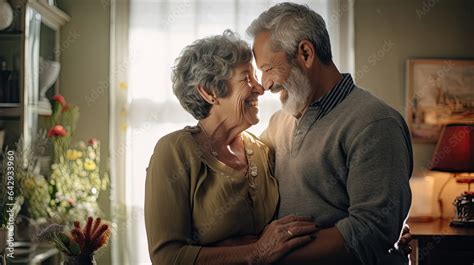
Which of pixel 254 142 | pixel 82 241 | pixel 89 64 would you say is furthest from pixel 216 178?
pixel 89 64

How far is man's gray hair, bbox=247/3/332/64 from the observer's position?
5.54 feet

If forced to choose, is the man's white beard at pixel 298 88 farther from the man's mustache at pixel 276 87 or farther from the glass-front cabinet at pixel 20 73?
the glass-front cabinet at pixel 20 73

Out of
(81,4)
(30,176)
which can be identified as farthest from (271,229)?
(81,4)

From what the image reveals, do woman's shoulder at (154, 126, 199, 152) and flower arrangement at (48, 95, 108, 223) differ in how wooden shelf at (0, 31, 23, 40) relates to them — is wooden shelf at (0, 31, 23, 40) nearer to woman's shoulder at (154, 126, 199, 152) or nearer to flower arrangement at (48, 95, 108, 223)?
flower arrangement at (48, 95, 108, 223)

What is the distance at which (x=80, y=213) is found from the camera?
11.2 feet

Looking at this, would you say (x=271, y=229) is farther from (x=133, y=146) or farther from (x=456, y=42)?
(x=456, y=42)

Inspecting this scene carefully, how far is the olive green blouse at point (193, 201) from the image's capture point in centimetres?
162

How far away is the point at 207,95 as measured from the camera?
5.87 feet

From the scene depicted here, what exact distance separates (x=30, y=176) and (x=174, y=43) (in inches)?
50.2

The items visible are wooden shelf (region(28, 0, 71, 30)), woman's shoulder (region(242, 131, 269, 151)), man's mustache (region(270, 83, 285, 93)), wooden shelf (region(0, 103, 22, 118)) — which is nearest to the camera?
man's mustache (region(270, 83, 285, 93))

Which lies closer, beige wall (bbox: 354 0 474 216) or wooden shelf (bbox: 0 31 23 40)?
wooden shelf (bbox: 0 31 23 40)

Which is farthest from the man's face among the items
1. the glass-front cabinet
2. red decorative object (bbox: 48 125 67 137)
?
red decorative object (bbox: 48 125 67 137)

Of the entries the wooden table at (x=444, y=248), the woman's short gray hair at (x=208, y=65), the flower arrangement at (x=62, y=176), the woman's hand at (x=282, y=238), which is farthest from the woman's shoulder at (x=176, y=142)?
the wooden table at (x=444, y=248)

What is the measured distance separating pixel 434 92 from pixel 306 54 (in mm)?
2442
